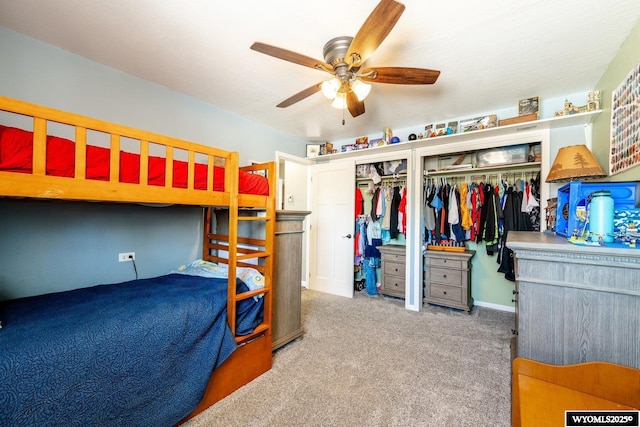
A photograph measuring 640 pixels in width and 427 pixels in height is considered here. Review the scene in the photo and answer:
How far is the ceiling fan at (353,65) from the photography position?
1290mm

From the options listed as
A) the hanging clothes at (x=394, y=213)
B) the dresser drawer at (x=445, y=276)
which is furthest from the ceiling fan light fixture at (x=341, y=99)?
the dresser drawer at (x=445, y=276)

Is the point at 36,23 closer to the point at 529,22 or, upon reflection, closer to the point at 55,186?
the point at 55,186

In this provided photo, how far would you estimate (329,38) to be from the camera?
1712mm

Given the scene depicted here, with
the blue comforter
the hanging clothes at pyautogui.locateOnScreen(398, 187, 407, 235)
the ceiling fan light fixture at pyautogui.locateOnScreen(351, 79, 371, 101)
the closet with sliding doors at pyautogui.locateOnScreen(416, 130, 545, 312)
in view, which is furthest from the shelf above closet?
the blue comforter

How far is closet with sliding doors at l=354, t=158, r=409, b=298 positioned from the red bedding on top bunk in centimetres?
258

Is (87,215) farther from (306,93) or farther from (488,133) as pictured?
(488,133)

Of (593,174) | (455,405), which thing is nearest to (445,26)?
(593,174)

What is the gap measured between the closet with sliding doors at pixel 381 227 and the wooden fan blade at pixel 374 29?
218 centimetres

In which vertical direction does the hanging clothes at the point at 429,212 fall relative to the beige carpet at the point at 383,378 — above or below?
above

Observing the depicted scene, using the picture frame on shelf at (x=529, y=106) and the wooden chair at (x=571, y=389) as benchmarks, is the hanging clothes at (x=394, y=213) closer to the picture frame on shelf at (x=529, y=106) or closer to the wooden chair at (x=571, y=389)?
the picture frame on shelf at (x=529, y=106)

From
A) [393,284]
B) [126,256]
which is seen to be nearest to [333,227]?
[393,284]

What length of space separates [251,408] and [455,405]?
49.4 inches

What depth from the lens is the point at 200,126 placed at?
8.96 feet

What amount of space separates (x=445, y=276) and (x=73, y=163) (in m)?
3.53
